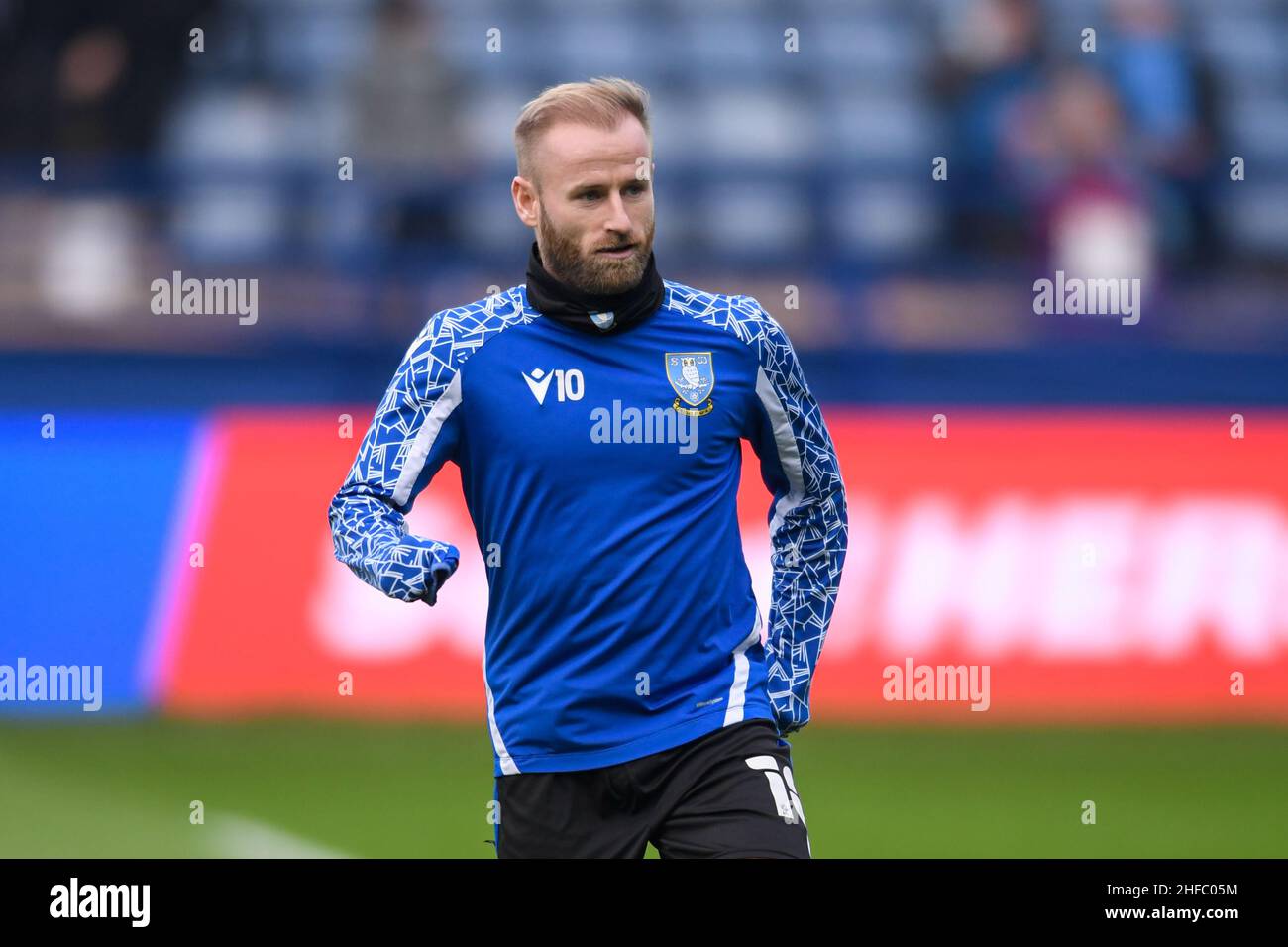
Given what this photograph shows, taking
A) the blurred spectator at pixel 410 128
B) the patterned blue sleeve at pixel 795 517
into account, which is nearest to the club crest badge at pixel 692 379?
the patterned blue sleeve at pixel 795 517

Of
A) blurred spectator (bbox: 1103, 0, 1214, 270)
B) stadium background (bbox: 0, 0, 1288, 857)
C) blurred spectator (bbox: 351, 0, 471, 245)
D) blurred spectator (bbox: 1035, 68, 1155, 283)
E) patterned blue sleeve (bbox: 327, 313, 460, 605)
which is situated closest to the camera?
patterned blue sleeve (bbox: 327, 313, 460, 605)

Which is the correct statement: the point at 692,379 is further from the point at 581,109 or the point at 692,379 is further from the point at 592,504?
the point at 581,109

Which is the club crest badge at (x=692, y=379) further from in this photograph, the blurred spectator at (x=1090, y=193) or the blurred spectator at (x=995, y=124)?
the blurred spectator at (x=995, y=124)

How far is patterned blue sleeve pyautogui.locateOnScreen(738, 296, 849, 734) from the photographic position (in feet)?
11.7

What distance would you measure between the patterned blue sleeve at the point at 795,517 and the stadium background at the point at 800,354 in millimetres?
2598

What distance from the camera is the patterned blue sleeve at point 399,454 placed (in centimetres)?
321

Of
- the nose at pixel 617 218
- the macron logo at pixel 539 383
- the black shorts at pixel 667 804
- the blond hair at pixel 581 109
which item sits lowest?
the black shorts at pixel 667 804

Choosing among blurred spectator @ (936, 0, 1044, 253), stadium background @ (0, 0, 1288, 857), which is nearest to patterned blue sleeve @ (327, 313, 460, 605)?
stadium background @ (0, 0, 1288, 857)

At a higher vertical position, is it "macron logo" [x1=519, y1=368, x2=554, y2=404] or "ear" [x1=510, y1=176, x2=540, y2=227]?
"ear" [x1=510, y1=176, x2=540, y2=227]

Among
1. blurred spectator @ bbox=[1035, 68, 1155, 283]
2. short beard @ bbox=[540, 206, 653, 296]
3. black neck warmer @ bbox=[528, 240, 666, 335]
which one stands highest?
blurred spectator @ bbox=[1035, 68, 1155, 283]

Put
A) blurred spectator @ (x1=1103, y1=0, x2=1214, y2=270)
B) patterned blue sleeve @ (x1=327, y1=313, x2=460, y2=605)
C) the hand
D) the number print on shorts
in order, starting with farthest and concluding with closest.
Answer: blurred spectator @ (x1=1103, y1=0, x2=1214, y2=270) < the number print on shorts < patterned blue sleeve @ (x1=327, y1=313, x2=460, y2=605) < the hand

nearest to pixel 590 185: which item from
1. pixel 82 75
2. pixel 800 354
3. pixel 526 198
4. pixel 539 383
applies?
pixel 526 198

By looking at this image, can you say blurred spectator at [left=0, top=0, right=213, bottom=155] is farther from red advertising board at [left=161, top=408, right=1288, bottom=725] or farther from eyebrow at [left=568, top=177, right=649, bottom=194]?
eyebrow at [left=568, top=177, right=649, bottom=194]
